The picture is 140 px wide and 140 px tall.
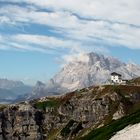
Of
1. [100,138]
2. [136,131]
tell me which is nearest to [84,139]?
[100,138]

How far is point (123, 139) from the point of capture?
86500 mm

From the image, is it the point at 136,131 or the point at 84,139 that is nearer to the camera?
the point at 136,131

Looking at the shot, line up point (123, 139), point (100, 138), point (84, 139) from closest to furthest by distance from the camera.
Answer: point (123, 139) < point (100, 138) < point (84, 139)

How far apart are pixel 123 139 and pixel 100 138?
127 ft

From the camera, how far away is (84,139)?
15300cm

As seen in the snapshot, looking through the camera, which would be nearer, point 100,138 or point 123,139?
point 123,139

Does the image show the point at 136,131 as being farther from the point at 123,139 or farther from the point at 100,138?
the point at 100,138

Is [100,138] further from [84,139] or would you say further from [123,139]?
[123,139]

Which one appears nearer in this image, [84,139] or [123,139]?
[123,139]

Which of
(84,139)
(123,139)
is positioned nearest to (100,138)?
(84,139)

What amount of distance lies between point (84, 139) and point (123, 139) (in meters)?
67.8

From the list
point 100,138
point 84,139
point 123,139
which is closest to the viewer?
point 123,139

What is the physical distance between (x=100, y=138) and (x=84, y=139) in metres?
29.1

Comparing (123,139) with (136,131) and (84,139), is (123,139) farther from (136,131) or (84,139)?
(84,139)
